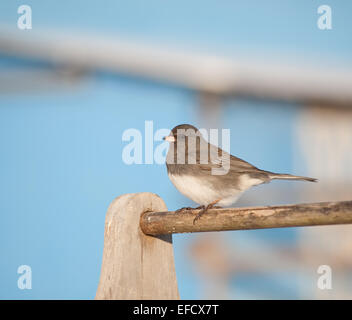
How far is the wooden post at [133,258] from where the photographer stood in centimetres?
222

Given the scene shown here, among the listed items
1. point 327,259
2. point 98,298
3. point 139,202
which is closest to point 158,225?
point 139,202

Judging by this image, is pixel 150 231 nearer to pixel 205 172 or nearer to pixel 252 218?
pixel 252 218

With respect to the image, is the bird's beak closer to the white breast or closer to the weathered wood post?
the white breast

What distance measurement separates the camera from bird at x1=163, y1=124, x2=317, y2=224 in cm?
336

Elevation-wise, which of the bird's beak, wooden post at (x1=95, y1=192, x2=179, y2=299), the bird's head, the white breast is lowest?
wooden post at (x1=95, y1=192, x2=179, y2=299)

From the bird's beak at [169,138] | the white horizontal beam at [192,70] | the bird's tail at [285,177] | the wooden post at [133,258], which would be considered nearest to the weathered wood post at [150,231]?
the wooden post at [133,258]

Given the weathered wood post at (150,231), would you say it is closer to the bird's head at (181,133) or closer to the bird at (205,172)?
the bird at (205,172)

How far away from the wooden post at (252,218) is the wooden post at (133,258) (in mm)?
67

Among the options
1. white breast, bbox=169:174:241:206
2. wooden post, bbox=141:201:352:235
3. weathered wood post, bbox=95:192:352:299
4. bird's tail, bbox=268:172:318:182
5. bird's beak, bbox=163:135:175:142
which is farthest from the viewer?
bird's beak, bbox=163:135:175:142

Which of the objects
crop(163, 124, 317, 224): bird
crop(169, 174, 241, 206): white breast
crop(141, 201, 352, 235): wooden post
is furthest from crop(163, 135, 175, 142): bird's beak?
crop(141, 201, 352, 235): wooden post

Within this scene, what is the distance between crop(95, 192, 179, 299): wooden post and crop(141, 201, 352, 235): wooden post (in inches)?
2.6

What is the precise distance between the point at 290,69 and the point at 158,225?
4113 millimetres

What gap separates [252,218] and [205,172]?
4.31 ft
